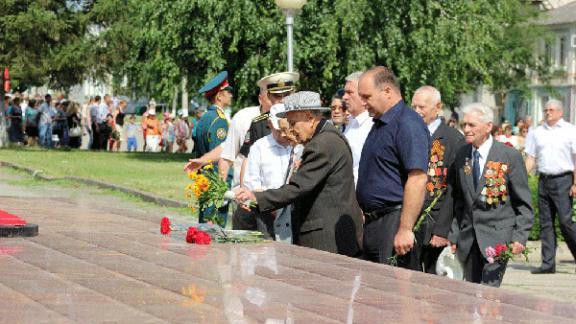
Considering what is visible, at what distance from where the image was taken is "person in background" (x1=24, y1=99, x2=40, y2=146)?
46716mm

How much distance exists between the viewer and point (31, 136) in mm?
47438

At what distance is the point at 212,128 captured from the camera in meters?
12.2

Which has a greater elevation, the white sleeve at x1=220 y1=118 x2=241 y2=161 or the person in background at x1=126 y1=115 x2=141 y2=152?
the white sleeve at x1=220 y1=118 x2=241 y2=161

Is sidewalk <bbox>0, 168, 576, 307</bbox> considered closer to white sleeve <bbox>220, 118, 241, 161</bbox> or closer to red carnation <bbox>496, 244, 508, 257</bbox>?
red carnation <bbox>496, 244, 508, 257</bbox>

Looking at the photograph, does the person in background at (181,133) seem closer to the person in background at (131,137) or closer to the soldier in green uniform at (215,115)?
the person in background at (131,137)

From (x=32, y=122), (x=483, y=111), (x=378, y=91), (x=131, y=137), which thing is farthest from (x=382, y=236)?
(x=32, y=122)

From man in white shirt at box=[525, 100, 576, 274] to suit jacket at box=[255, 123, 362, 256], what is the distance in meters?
6.08

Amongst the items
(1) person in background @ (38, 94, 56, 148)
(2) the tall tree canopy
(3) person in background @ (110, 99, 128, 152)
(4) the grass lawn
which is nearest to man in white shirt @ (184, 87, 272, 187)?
(4) the grass lawn

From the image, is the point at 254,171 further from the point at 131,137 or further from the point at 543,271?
the point at 131,137

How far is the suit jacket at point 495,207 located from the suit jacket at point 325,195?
99 centimetres

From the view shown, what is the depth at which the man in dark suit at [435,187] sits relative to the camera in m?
9.53

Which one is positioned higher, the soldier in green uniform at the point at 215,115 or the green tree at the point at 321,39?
the green tree at the point at 321,39

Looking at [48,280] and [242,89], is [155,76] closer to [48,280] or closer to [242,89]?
[242,89]

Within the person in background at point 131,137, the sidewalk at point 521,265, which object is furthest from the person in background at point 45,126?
the sidewalk at point 521,265
